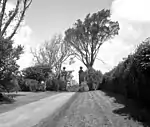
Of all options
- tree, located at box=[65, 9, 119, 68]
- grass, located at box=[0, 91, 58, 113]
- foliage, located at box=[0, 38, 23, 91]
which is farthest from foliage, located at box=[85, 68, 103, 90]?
foliage, located at box=[0, 38, 23, 91]

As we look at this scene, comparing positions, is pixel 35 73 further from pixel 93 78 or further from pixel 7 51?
pixel 7 51

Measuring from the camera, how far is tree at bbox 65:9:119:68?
1607 inches

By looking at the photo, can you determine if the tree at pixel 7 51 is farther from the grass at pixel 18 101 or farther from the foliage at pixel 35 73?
the foliage at pixel 35 73

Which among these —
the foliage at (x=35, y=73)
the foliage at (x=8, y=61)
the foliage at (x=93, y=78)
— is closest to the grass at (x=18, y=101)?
the foliage at (x=8, y=61)

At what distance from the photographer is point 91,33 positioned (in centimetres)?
4138

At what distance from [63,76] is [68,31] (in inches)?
631

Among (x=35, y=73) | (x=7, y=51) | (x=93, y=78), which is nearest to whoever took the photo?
(x=7, y=51)

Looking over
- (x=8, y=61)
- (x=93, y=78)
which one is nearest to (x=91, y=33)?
(x=93, y=78)

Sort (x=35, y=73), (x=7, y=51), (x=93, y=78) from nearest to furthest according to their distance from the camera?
1. (x=7, y=51)
2. (x=93, y=78)
3. (x=35, y=73)

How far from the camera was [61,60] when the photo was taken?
54938 millimetres

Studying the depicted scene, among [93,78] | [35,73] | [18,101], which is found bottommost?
[18,101]

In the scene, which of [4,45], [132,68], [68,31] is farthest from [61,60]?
[132,68]

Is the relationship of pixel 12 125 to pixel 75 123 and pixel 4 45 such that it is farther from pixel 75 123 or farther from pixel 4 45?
pixel 4 45

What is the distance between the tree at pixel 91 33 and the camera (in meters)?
40.8
